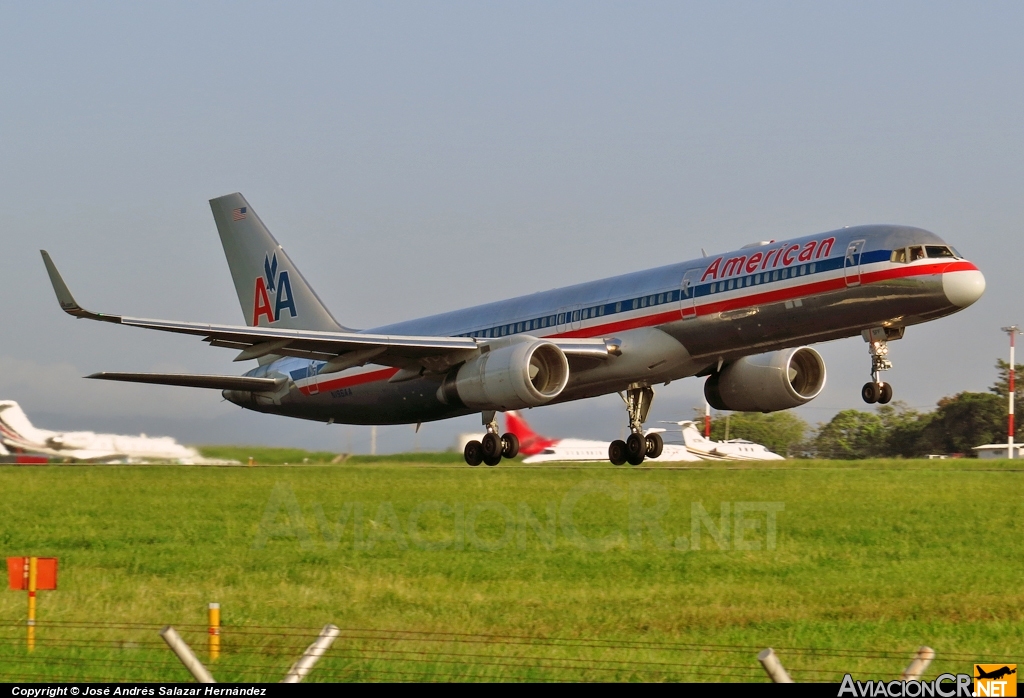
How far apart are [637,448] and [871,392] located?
23.8 ft

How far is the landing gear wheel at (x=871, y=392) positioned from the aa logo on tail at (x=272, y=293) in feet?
66.5

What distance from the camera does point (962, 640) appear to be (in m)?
33.6

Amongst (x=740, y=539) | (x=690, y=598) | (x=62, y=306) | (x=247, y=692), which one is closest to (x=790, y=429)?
(x=740, y=539)

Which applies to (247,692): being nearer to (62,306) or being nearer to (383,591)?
(62,306)

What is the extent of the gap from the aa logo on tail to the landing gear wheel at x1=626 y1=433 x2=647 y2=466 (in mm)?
13597

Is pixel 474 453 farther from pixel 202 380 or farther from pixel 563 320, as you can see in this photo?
pixel 202 380

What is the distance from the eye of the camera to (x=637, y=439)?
115 ft

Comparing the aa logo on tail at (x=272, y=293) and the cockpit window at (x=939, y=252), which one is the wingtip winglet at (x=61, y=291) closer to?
the aa logo on tail at (x=272, y=293)

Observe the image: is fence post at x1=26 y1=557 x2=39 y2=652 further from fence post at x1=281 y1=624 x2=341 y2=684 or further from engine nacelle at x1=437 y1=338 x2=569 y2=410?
fence post at x1=281 y1=624 x2=341 y2=684

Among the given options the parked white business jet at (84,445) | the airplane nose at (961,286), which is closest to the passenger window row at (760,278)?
the airplane nose at (961,286)

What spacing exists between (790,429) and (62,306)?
75.1 meters

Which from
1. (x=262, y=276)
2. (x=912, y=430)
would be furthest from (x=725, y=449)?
(x=262, y=276)

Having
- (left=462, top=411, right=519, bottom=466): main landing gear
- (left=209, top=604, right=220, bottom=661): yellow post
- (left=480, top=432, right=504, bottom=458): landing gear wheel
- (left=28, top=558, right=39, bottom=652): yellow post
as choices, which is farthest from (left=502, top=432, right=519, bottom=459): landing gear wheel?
(left=28, top=558, right=39, bottom=652): yellow post

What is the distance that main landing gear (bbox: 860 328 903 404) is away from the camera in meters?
29.5
